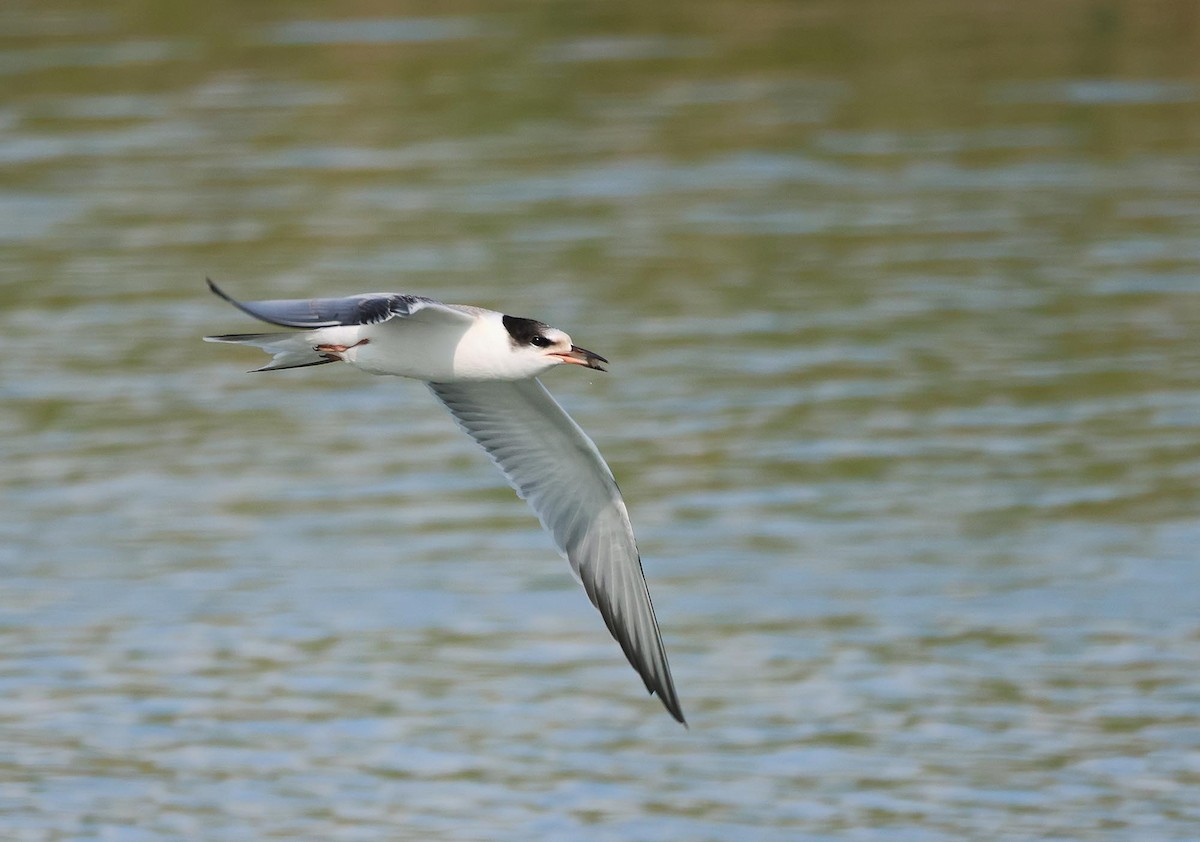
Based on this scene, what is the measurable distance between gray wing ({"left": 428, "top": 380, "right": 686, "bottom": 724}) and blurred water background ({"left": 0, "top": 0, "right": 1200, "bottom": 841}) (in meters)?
1.95

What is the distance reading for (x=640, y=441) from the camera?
1520 cm

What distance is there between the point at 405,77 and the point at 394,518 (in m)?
13.7

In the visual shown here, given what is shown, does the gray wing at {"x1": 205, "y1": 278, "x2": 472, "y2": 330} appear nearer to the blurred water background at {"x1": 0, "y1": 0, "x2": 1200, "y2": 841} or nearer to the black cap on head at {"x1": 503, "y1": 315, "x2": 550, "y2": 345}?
the black cap on head at {"x1": 503, "y1": 315, "x2": 550, "y2": 345}

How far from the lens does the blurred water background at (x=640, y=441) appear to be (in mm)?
10727

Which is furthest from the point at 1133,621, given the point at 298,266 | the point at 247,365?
the point at 298,266

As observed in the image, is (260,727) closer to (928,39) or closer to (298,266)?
(298,266)

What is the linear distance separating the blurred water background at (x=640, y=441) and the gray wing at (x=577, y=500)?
195 cm

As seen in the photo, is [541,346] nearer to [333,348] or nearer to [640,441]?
[333,348]

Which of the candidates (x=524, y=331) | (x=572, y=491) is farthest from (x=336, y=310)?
(x=572, y=491)

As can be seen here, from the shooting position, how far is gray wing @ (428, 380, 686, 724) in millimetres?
8250

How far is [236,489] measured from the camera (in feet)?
48.9

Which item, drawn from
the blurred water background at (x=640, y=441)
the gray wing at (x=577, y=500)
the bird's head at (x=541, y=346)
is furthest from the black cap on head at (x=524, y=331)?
the blurred water background at (x=640, y=441)

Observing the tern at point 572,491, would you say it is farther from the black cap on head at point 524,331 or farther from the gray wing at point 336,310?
the gray wing at point 336,310

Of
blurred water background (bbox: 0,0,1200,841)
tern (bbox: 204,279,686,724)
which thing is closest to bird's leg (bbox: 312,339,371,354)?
tern (bbox: 204,279,686,724)
